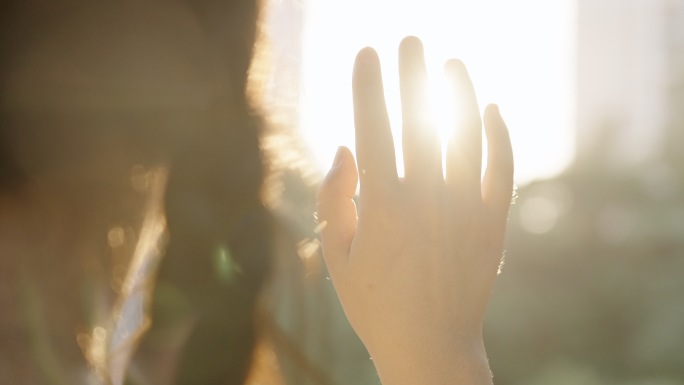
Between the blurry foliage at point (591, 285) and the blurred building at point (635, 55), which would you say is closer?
the blurry foliage at point (591, 285)

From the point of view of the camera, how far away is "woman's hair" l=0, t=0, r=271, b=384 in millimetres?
969

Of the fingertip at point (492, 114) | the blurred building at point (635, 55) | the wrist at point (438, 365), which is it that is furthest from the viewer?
the blurred building at point (635, 55)

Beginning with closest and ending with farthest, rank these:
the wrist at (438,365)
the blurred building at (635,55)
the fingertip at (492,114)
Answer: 1. the wrist at (438,365)
2. the fingertip at (492,114)
3. the blurred building at (635,55)

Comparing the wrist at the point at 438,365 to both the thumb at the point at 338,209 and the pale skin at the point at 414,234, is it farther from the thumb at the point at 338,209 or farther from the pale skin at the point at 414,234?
the thumb at the point at 338,209

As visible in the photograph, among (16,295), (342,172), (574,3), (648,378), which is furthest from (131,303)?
(574,3)

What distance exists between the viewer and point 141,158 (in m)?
1.09

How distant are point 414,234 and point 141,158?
1.40ft

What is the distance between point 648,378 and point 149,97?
5938 millimetres

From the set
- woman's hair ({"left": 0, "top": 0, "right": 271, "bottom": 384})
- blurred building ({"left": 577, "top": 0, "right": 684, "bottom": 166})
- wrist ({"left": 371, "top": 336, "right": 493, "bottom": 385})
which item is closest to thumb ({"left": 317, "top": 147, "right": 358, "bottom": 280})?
wrist ({"left": 371, "top": 336, "right": 493, "bottom": 385})

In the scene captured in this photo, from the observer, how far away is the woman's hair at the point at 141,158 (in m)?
0.97

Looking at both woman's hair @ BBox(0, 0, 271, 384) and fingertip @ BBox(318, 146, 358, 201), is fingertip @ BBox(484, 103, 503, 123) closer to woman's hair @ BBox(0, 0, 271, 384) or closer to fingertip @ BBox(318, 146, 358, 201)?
fingertip @ BBox(318, 146, 358, 201)

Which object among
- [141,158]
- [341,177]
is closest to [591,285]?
[141,158]

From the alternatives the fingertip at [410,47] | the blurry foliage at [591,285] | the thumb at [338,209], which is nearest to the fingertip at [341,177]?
the thumb at [338,209]

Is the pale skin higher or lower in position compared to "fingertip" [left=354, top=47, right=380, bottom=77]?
lower
